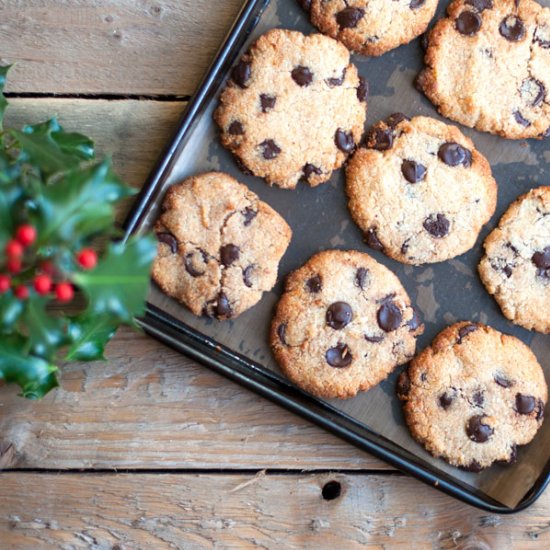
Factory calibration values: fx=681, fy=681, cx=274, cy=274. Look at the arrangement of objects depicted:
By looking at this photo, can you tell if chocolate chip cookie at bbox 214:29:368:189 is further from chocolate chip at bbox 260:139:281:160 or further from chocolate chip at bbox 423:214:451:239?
chocolate chip at bbox 423:214:451:239

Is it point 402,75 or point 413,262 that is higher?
point 402,75

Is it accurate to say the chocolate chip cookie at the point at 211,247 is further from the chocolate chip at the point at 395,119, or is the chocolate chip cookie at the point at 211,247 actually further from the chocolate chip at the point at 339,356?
the chocolate chip at the point at 395,119

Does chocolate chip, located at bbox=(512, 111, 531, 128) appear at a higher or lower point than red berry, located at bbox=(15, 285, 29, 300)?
higher

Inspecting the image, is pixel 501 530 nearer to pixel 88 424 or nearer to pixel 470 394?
pixel 470 394

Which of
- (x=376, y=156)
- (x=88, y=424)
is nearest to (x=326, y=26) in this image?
(x=376, y=156)

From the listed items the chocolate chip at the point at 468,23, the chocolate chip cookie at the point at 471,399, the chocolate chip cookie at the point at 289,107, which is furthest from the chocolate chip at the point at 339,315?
the chocolate chip at the point at 468,23

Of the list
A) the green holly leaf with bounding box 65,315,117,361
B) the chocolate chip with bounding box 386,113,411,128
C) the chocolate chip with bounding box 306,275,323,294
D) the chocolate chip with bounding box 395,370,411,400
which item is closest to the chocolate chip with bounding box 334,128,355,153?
the chocolate chip with bounding box 386,113,411,128
